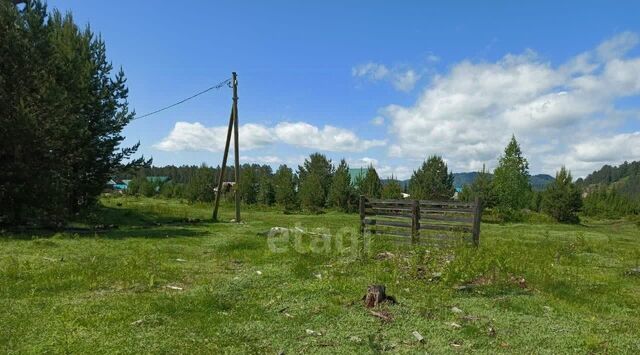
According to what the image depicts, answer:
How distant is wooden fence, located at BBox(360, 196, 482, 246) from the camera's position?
1591 centimetres

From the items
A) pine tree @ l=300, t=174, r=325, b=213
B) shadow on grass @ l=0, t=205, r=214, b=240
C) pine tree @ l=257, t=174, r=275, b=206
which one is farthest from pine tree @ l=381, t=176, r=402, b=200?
shadow on grass @ l=0, t=205, r=214, b=240

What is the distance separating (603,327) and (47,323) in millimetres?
9506

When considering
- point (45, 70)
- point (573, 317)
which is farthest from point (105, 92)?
point (573, 317)

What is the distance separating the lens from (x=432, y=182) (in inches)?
2327

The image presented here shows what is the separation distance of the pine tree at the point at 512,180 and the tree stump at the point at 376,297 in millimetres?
42176

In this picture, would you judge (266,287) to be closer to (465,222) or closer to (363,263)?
(363,263)

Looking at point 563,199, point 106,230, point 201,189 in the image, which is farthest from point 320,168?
point 106,230

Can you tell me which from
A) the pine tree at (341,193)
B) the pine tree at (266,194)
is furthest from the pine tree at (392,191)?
the pine tree at (266,194)

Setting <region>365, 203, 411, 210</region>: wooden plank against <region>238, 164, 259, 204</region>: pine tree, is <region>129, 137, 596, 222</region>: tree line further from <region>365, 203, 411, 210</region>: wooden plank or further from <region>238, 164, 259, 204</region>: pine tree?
<region>365, 203, 411, 210</region>: wooden plank

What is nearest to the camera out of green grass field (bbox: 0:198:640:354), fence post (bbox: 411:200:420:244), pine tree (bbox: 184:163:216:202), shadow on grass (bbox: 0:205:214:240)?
green grass field (bbox: 0:198:640:354)

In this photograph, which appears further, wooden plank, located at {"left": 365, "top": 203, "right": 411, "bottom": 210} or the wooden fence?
wooden plank, located at {"left": 365, "top": 203, "right": 411, "bottom": 210}

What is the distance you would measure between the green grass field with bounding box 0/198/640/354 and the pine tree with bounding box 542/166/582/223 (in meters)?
38.0

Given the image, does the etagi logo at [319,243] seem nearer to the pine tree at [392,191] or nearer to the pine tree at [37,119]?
the pine tree at [37,119]

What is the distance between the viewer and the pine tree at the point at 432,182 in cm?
5850
